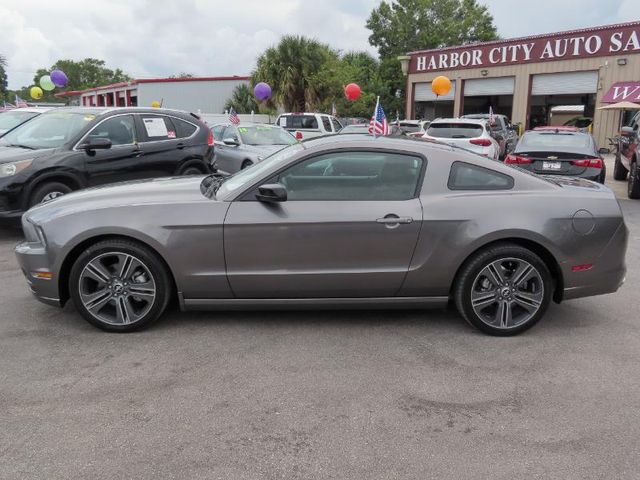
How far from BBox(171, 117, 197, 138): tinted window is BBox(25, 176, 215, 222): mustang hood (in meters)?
4.42

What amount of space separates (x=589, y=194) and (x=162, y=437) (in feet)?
11.6

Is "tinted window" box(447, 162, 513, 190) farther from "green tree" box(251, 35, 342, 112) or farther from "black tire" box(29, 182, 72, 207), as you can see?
"green tree" box(251, 35, 342, 112)

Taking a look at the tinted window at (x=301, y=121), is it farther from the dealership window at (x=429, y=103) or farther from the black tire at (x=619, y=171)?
the dealership window at (x=429, y=103)

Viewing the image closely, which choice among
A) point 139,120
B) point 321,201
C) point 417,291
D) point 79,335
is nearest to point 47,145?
point 139,120

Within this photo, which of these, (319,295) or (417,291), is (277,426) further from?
(417,291)

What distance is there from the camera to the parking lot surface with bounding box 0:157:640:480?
2.74m

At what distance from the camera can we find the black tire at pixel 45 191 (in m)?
7.19

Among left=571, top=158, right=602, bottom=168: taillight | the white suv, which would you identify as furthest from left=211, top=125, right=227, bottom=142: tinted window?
left=571, top=158, right=602, bottom=168: taillight

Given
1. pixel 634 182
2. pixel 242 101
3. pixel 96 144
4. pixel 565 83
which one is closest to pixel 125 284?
pixel 96 144

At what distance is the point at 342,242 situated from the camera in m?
4.14

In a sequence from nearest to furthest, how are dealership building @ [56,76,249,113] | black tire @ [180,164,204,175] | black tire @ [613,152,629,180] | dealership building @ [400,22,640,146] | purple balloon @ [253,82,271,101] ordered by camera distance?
1. black tire @ [180,164,204,175]
2. black tire @ [613,152,629,180]
3. dealership building @ [400,22,640,146]
4. purple balloon @ [253,82,271,101]
5. dealership building @ [56,76,249,113]

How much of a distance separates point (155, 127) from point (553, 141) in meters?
7.42

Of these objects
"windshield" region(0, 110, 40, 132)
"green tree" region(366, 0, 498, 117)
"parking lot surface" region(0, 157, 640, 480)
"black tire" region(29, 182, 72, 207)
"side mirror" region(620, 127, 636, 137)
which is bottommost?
"parking lot surface" region(0, 157, 640, 480)

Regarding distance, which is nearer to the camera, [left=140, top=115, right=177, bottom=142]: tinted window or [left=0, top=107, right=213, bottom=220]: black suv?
[left=0, top=107, right=213, bottom=220]: black suv
